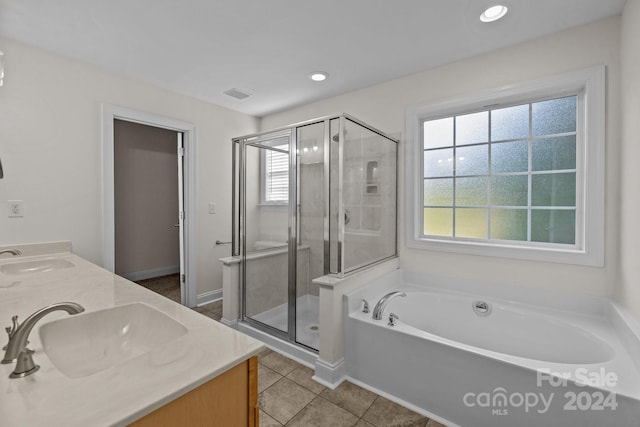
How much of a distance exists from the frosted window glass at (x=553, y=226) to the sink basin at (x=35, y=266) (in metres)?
3.29

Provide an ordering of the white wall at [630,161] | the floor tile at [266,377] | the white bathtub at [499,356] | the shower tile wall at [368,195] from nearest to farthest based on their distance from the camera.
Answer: the white bathtub at [499,356]
the white wall at [630,161]
the floor tile at [266,377]
the shower tile wall at [368,195]

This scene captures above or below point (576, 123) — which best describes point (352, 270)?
below

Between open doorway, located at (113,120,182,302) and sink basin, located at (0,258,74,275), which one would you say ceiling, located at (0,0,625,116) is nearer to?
sink basin, located at (0,258,74,275)

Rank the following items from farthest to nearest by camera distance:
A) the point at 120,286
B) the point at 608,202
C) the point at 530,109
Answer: the point at 530,109 < the point at 608,202 < the point at 120,286

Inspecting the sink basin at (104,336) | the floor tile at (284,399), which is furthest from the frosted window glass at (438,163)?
the sink basin at (104,336)

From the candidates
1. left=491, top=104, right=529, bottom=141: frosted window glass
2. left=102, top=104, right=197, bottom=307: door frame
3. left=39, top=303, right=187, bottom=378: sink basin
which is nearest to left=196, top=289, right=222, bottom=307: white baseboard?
left=102, top=104, right=197, bottom=307: door frame

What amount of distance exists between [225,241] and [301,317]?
5.38ft

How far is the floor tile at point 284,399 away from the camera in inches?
65.7

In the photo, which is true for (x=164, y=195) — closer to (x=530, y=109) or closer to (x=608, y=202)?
(x=530, y=109)

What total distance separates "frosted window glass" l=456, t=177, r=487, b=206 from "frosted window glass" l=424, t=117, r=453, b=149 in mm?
360

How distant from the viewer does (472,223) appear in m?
2.44

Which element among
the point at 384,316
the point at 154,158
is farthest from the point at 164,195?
the point at 384,316

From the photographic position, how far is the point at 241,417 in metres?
0.84

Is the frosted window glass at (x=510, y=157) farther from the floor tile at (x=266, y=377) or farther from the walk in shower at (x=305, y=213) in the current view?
the floor tile at (x=266, y=377)
